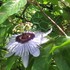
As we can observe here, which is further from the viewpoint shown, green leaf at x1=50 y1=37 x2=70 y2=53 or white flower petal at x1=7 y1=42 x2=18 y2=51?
white flower petal at x1=7 y1=42 x2=18 y2=51

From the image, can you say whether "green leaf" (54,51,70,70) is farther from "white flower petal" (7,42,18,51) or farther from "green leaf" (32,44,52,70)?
"white flower petal" (7,42,18,51)

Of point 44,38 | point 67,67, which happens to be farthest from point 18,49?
point 67,67

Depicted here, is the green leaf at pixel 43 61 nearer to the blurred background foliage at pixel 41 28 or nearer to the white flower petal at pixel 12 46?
the blurred background foliage at pixel 41 28

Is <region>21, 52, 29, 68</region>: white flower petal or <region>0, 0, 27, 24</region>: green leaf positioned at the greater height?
<region>0, 0, 27, 24</region>: green leaf

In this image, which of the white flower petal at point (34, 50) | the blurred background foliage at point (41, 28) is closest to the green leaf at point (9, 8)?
the blurred background foliage at point (41, 28)

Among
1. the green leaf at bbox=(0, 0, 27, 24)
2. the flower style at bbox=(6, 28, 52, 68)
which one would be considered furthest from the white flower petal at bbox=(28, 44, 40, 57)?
the green leaf at bbox=(0, 0, 27, 24)

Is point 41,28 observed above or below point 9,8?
below

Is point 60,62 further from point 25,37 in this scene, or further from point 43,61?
point 25,37

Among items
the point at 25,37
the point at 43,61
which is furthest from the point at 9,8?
the point at 43,61
